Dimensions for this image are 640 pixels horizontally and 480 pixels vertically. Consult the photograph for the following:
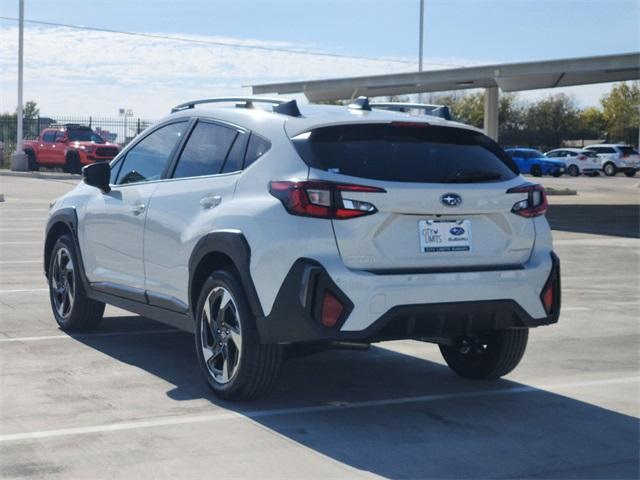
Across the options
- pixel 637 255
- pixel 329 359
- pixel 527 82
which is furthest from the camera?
pixel 527 82

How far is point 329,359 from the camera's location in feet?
26.8

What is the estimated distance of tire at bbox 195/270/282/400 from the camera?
6.34 metres

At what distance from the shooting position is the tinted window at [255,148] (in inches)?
261

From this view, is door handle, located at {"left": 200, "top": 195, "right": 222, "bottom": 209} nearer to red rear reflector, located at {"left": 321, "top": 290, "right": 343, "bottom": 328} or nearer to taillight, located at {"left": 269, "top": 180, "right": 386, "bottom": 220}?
taillight, located at {"left": 269, "top": 180, "right": 386, "bottom": 220}

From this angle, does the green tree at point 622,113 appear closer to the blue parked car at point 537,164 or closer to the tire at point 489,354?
the blue parked car at point 537,164

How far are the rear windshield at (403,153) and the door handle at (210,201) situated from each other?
0.69 m

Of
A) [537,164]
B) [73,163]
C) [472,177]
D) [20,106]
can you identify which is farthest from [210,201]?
[537,164]

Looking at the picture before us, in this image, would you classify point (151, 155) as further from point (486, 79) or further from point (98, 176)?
point (486, 79)

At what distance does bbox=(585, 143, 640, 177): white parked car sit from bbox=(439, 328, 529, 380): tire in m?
53.1

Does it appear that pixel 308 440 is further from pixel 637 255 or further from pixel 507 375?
pixel 637 255

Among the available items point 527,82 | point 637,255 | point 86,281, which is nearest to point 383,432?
point 86,281

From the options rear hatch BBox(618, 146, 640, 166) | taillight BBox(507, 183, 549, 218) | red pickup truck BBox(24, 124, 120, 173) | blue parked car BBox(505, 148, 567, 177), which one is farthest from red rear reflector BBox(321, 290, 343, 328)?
rear hatch BBox(618, 146, 640, 166)

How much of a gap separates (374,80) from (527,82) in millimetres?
5621

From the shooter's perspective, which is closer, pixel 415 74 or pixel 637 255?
pixel 637 255
